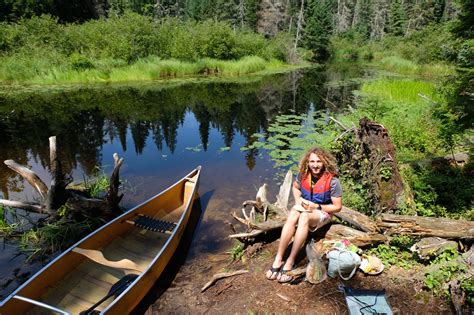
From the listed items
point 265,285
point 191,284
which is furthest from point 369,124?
point 191,284

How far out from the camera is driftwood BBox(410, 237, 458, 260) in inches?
166

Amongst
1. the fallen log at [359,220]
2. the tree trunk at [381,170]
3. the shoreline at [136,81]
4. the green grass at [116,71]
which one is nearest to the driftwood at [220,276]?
the fallen log at [359,220]

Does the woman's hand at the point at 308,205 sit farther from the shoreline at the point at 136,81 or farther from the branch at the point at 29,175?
the shoreline at the point at 136,81

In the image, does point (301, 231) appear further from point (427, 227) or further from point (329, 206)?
point (427, 227)

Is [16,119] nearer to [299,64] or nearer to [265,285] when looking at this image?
[265,285]

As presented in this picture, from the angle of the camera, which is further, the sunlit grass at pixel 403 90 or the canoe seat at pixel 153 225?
the sunlit grass at pixel 403 90

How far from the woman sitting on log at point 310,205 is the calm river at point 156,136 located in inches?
80.5

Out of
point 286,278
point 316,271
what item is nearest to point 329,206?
point 316,271

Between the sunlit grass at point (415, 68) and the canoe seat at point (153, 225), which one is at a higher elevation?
the sunlit grass at point (415, 68)

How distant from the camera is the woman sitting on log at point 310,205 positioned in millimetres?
4371

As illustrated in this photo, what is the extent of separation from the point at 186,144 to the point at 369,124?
7.97m

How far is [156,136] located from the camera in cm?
1327

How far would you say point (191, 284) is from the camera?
5102 millimetres

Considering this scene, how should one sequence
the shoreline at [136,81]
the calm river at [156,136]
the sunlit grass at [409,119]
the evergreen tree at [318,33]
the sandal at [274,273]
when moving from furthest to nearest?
the evergreen tree at [318,33] → the shoreline at [136,81] → the sunlit grass at [409,119] → the calm river at [156,136] → the sandal at [274,273]
